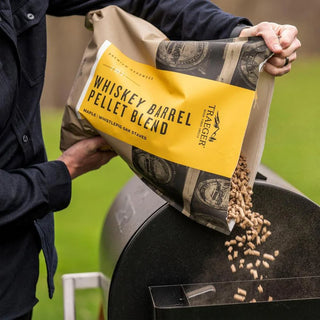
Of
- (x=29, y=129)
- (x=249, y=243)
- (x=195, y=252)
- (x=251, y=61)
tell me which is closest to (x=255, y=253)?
(x=249, y=243)

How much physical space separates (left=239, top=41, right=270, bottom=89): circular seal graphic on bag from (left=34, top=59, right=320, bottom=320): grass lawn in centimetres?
209

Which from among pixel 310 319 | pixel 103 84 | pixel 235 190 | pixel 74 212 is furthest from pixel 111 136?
pixel 74 212

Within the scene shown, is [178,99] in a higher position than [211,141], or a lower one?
higher

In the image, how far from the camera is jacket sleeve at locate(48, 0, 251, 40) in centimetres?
163

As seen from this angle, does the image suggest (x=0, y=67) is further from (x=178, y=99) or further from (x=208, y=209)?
(x=208, y=209)

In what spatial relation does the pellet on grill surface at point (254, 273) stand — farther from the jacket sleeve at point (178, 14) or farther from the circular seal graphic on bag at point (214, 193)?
the jacket sleeve at point (178, 14)

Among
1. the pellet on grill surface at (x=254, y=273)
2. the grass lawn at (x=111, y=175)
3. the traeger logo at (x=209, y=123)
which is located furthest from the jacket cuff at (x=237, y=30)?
the grass lawn at (x=111, y=175)

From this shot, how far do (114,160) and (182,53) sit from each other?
15.8ft

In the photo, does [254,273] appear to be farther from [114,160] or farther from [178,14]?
[114,160]

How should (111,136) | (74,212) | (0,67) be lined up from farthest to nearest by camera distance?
(74,212) < (111,136) < (0,67)

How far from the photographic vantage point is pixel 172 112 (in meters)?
1.44

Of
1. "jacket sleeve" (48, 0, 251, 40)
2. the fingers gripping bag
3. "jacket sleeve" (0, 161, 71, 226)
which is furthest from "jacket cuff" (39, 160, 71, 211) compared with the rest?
"jacket sleeve" (48, 0, 251, 40)

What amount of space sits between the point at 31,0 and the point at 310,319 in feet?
3.58

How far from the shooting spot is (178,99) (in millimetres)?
1440
